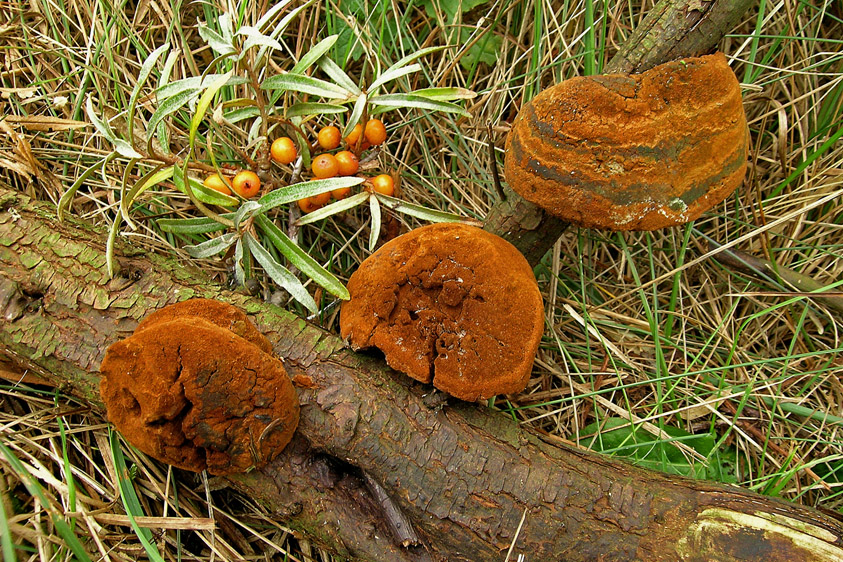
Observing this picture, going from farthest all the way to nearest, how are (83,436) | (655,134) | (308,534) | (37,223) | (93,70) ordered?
(93,70), (83,436), (37,223), (308,534), (655,134)


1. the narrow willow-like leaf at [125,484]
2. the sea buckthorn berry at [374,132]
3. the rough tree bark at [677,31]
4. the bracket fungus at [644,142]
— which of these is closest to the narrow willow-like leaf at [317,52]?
the sea buckthorn berry at [374,132]

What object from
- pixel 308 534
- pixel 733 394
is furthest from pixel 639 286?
pixel 308 534

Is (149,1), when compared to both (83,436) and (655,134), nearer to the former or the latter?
(83,436)

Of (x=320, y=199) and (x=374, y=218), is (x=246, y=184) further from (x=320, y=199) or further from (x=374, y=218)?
(x=374, y=218)

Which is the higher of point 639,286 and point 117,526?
point 639,286

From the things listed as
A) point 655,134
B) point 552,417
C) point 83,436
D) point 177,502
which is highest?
point 655,134

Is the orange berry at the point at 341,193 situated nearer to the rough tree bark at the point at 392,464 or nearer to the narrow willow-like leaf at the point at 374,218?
the narrow willow-like leaf at the point at 374,218

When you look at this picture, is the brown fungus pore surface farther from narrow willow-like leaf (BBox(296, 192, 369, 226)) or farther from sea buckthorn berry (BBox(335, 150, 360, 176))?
sea buckthorn berry (BBox(335, 150, 360, 176))
